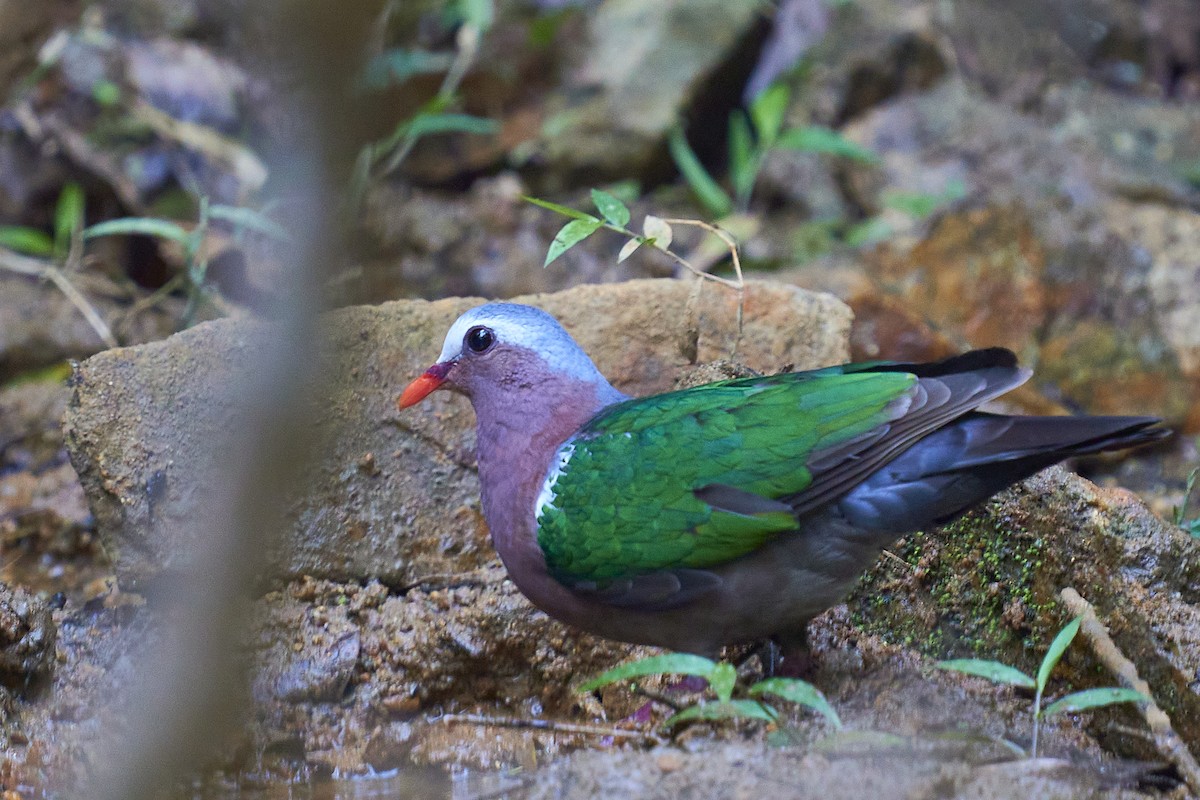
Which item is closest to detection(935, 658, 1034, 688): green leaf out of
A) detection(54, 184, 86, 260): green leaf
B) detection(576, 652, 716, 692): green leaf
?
detection(576, 652, 716, 692): green leaf

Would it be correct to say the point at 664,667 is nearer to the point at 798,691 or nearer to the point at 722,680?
the point at 722,680

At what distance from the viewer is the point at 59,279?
5.94 m

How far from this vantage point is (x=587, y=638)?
3.89m

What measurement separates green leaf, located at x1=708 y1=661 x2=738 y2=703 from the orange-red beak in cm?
131

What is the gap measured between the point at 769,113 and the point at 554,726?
14.7ft

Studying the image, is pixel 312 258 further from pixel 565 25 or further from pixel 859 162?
pixel 565 25

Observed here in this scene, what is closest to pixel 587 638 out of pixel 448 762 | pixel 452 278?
pixel 448 762

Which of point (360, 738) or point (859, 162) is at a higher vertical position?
point (859, 162)

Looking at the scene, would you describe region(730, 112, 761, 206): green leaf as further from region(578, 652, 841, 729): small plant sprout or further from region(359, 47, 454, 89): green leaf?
region(578, 652, 841, 729): small plant sprout

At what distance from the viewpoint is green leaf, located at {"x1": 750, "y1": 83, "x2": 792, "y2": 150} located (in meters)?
6.90

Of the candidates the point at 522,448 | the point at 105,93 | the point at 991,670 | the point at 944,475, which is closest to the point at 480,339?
the point at 522,448

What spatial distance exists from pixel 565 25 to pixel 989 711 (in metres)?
6.04

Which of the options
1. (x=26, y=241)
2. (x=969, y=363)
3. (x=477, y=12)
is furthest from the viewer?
(x=477, y=12)

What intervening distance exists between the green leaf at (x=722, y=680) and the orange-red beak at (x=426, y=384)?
131 cm
